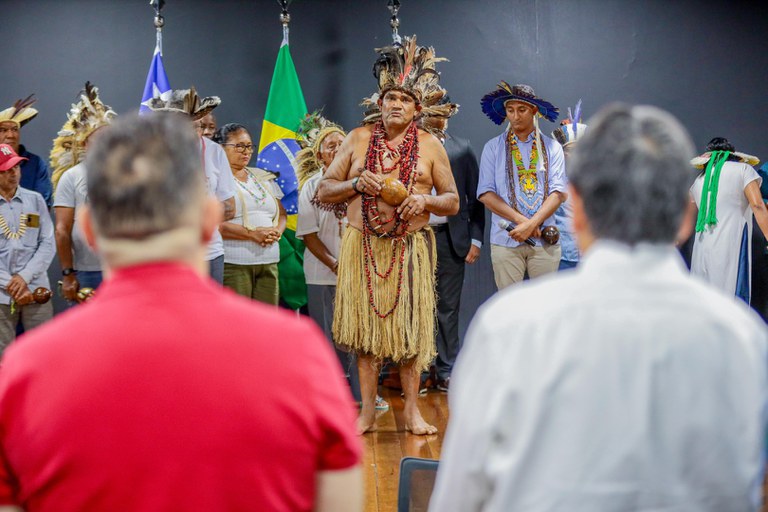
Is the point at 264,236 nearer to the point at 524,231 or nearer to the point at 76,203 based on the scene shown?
the point at 76,203

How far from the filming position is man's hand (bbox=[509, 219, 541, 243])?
17.2 feet

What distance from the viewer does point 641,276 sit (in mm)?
1278


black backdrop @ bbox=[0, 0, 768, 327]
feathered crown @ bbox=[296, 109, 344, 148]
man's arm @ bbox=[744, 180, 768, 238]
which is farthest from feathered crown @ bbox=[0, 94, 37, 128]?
man's arm @ bbox=[744, 180, 768, 238]

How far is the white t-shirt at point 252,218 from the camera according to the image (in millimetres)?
5113

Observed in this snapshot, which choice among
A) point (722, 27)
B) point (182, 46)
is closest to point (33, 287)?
point (182, 46)

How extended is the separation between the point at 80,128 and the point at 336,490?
4.26 meters

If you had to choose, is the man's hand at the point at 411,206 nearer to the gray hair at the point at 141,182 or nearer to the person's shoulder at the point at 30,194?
the person's shoulder at the point at 30,194

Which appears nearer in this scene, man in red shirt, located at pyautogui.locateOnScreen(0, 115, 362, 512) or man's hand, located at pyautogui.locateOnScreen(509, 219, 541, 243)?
man in red shirt, located at pyautogui.locateOnScreen(0, 115, 362, 512)

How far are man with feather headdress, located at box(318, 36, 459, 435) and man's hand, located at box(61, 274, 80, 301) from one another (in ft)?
4.43

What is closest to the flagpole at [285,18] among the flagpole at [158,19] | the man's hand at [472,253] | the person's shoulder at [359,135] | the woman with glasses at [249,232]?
the flagpole at [158,19]

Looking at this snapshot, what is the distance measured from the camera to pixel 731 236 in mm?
6262

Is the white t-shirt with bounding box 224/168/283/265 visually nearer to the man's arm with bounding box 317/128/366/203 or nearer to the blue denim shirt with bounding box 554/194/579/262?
the man's arm with bounding box 317/128/366/203

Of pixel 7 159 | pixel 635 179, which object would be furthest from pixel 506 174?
pixel 635 179

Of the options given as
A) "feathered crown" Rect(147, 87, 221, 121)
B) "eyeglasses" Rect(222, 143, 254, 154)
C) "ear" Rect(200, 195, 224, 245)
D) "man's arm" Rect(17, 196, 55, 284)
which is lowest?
"man's arm" Rect(17, 196, 55, 284)
